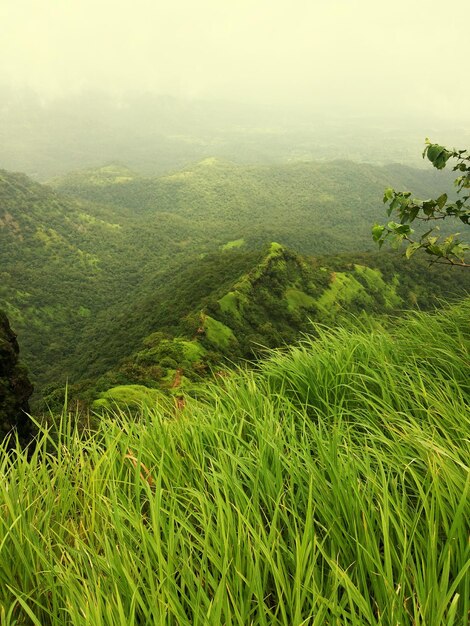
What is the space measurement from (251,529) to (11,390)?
14280mm

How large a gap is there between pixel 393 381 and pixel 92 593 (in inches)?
87.0

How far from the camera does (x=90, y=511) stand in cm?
193

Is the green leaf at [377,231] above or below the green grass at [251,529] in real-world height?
above

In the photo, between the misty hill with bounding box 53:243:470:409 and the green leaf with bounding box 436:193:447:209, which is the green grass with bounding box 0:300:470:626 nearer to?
the green leaf with bounding box 436:193:447:209

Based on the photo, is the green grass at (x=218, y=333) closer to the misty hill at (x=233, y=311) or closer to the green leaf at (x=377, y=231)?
the misty hill at (x=233, y=311)

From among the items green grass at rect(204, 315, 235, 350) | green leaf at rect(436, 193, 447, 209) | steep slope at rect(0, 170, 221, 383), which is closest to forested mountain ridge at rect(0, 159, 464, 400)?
steep slope at rect(0, 170, 221, 383)

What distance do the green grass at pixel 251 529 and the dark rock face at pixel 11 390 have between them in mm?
11119

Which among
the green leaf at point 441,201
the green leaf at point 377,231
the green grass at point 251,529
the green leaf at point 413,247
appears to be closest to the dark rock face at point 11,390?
the green grass at point 251,529

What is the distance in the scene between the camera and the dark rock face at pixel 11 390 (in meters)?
11.9

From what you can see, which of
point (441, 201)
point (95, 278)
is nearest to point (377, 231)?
point (441, 201)

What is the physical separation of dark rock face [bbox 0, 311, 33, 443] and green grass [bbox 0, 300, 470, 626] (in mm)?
11119

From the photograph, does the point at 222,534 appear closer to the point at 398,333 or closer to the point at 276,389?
the point at 276,389

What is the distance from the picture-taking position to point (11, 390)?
13.1 metres

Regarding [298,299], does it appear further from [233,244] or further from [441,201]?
[233,244]
